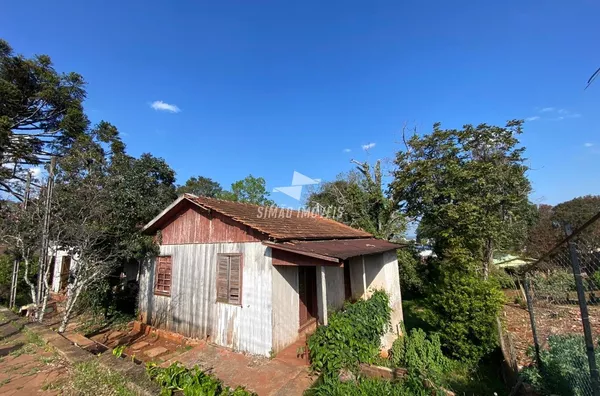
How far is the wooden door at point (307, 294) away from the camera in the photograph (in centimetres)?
889

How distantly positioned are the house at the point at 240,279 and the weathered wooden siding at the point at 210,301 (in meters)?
0.03

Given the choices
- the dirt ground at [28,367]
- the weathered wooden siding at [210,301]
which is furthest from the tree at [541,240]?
the dirt ground at [28,367]

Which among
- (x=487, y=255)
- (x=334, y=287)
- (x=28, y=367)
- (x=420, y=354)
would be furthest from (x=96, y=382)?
(x=487, y=255)

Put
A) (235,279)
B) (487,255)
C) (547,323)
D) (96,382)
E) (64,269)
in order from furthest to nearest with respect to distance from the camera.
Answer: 1. (487,255)
2. (64,269)
3. (547,323)
4. (235,279)
5. (96,382)

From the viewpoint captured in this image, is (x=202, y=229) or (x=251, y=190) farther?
(x=251, y=190)

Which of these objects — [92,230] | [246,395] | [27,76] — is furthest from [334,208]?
[27,76]

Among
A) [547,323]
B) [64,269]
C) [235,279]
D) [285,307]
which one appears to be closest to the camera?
[285,307]

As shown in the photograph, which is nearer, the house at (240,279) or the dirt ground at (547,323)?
the house at (240,279)

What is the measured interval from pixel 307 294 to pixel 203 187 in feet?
106

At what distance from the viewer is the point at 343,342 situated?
6.28m

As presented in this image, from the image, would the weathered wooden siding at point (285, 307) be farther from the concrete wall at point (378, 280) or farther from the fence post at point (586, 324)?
the fence post at point (586, 324)

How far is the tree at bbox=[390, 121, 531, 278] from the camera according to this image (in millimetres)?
15977

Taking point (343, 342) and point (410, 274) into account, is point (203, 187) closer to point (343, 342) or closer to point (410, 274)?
point (410, 274)

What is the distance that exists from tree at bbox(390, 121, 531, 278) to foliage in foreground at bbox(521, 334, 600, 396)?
35.4ft
